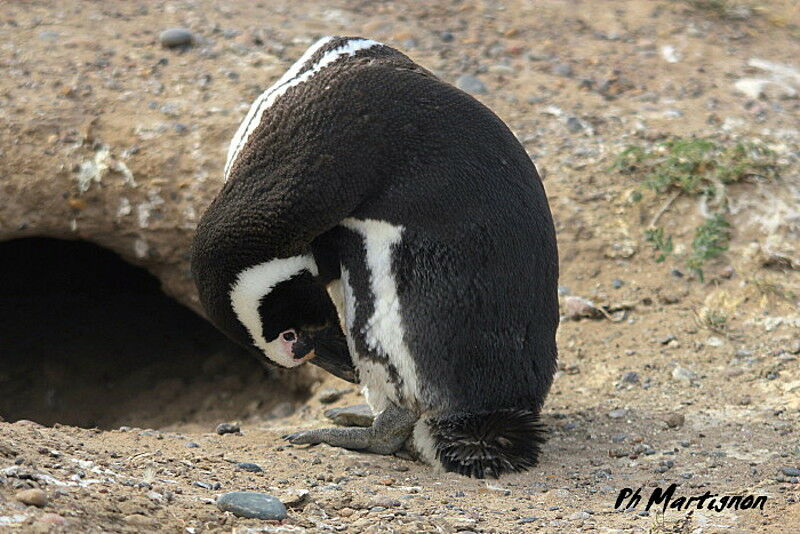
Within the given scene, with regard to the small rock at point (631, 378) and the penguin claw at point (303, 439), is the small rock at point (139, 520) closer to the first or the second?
the penguin claw at point (303, 439)

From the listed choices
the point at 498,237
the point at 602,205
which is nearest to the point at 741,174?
the point at 602,205

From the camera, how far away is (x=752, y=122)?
5.65m

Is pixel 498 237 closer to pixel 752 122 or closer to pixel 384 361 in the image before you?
pixel 384 361

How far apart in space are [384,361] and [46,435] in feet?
3.65

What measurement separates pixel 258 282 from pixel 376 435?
68cm

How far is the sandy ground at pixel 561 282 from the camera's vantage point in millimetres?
3043

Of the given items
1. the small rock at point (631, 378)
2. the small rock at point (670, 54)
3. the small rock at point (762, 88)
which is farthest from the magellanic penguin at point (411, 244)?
the small rock at point (670, 54)

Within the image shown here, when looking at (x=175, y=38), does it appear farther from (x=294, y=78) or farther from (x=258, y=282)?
(x=258, y=282)

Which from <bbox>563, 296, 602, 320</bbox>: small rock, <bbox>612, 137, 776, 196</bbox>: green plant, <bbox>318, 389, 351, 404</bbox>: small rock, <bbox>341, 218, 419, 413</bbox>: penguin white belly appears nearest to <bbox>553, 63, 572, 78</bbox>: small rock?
<bbox>612, 137, 776, 196</bbox>: green plant

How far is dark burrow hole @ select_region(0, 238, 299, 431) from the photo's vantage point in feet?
18.0

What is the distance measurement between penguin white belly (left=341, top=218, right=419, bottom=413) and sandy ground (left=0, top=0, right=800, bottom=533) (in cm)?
28

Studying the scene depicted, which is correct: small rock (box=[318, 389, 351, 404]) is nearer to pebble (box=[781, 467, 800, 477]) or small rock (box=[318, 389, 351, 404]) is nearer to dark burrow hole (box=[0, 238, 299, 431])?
dark burrow hole (box=[0, 238, 299, 431])

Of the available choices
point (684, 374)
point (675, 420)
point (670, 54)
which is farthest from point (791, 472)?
point (670, 54)

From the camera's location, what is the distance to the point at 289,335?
155 inches
